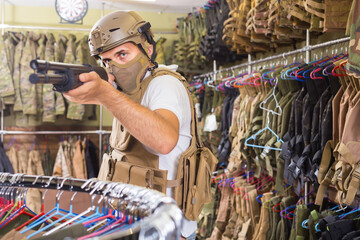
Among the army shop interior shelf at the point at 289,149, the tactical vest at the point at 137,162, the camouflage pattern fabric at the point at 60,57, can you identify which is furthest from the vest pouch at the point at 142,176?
the camouflage pattern fabric at the point at 60,57

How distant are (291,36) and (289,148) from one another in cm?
91

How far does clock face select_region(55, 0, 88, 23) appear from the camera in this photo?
6586 mm

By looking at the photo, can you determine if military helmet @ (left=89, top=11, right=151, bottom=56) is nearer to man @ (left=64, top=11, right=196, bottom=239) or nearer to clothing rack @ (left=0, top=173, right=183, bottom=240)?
man @ (left=64, top=11, right=196, bottom=239)

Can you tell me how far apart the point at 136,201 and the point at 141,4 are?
600 cm

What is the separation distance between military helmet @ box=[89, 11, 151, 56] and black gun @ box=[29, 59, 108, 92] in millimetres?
681

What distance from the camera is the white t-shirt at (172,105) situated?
2.01 m

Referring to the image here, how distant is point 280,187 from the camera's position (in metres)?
3.60

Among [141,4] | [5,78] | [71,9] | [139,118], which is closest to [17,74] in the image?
[5,78]

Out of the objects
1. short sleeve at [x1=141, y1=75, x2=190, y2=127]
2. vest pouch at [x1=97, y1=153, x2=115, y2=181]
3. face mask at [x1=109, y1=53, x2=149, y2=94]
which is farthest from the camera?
vest pouch at [x1=97, y1=153, x2=115, y2=181]

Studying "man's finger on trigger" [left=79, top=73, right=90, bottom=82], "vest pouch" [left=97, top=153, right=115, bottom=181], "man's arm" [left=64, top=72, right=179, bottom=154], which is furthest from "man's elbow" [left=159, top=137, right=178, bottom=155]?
"vest pouch" [left=97, top=153, right=115, bottom=181]

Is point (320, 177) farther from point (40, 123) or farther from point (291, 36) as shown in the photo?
point (40, 123)

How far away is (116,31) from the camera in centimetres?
222

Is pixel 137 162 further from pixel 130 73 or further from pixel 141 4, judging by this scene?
pixel 141 4

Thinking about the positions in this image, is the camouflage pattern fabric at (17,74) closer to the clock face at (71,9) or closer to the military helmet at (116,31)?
the clock face at (71,9)
